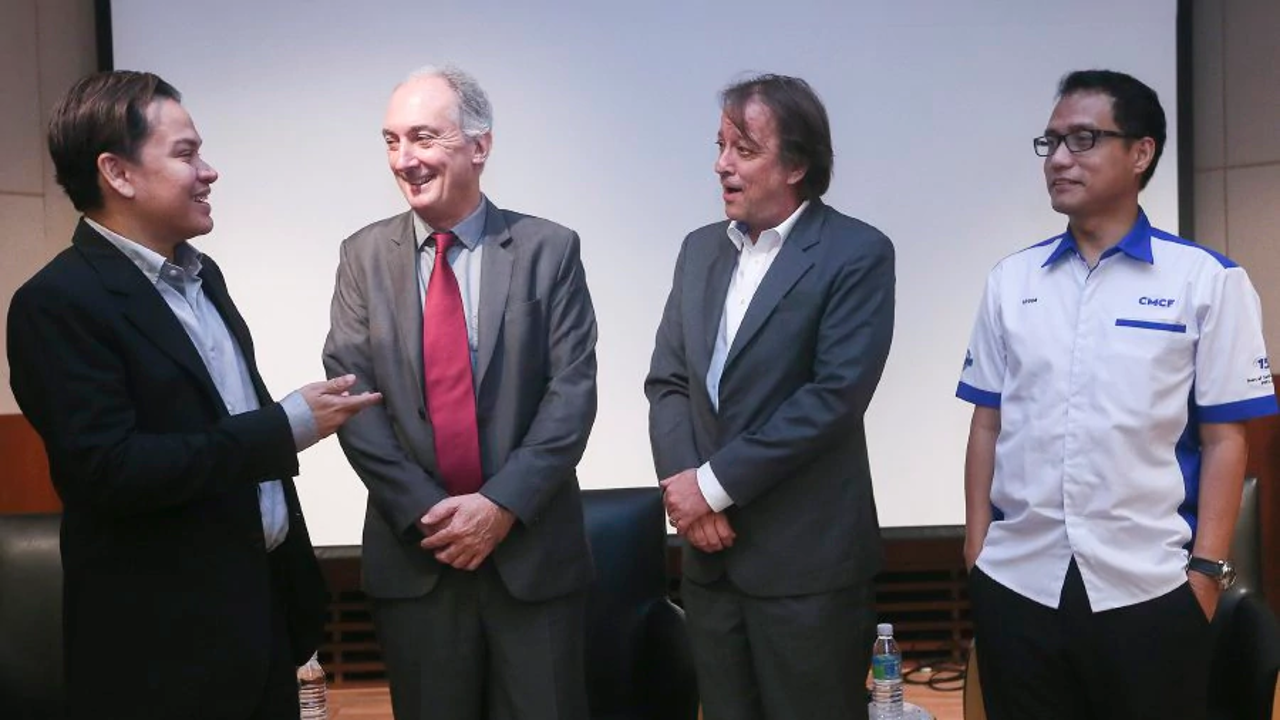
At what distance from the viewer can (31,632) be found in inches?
104

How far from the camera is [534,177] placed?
379 centimetres

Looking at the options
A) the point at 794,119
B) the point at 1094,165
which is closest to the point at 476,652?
the point at 794,119

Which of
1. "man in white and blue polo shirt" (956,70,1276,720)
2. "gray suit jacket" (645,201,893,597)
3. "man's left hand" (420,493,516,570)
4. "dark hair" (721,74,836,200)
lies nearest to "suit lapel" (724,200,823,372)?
"gray suit jacket" (645,201,893,597)

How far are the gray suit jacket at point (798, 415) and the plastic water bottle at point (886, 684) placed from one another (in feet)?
2.43

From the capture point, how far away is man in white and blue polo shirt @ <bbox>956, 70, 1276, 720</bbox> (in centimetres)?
196

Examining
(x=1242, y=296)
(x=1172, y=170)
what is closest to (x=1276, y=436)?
(x=1172, y=170)

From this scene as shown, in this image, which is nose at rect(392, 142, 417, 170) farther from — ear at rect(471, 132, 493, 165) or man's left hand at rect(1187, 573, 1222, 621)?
man's left hand at rect(1187, 573, 1222, 621)

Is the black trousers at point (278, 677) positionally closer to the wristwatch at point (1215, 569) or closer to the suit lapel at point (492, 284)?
the suit lapel at point (492, 284)

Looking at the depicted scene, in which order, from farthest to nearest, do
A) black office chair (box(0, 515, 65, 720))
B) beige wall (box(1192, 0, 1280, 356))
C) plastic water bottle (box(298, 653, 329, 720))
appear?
beige wall (box(1192, 0, 1280, 356)) → plastic water bottle (box(298, 653, 329, 720)) → black office chair (box(0, 515, 65, 720))

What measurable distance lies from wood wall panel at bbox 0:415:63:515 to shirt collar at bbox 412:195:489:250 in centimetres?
215

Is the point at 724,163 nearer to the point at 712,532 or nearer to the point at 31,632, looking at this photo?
the point at 712,532

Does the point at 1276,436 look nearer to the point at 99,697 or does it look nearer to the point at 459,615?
→ the point at 459,615

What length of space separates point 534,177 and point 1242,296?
7.44 ft

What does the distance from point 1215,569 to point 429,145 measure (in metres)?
1.49
